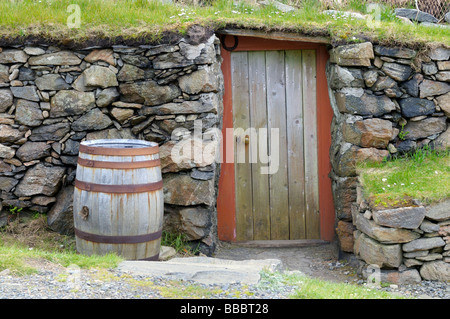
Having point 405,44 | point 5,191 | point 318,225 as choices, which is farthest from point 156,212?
point 405,44

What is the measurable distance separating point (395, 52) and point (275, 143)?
161 centimetres

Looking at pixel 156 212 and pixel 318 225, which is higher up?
pixel 156 212

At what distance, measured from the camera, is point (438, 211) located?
478 cm

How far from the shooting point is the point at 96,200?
4367 mm

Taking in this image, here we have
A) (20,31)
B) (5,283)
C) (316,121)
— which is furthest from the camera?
(316,121)

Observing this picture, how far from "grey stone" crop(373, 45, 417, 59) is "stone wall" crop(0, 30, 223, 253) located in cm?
169

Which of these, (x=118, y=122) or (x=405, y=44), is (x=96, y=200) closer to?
(x=118, y=122)

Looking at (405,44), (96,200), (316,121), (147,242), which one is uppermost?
(405,44)

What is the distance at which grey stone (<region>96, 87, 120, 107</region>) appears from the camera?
5422 mm

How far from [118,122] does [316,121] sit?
2.22 metres

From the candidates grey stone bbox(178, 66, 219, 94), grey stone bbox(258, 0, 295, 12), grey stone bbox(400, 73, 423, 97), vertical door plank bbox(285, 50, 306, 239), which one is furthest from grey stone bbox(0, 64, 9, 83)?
grey stone bbox(400, 73, 423, 97)

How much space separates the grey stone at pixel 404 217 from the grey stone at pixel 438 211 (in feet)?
0.24

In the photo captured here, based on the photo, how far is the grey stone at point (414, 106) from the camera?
5641mm
